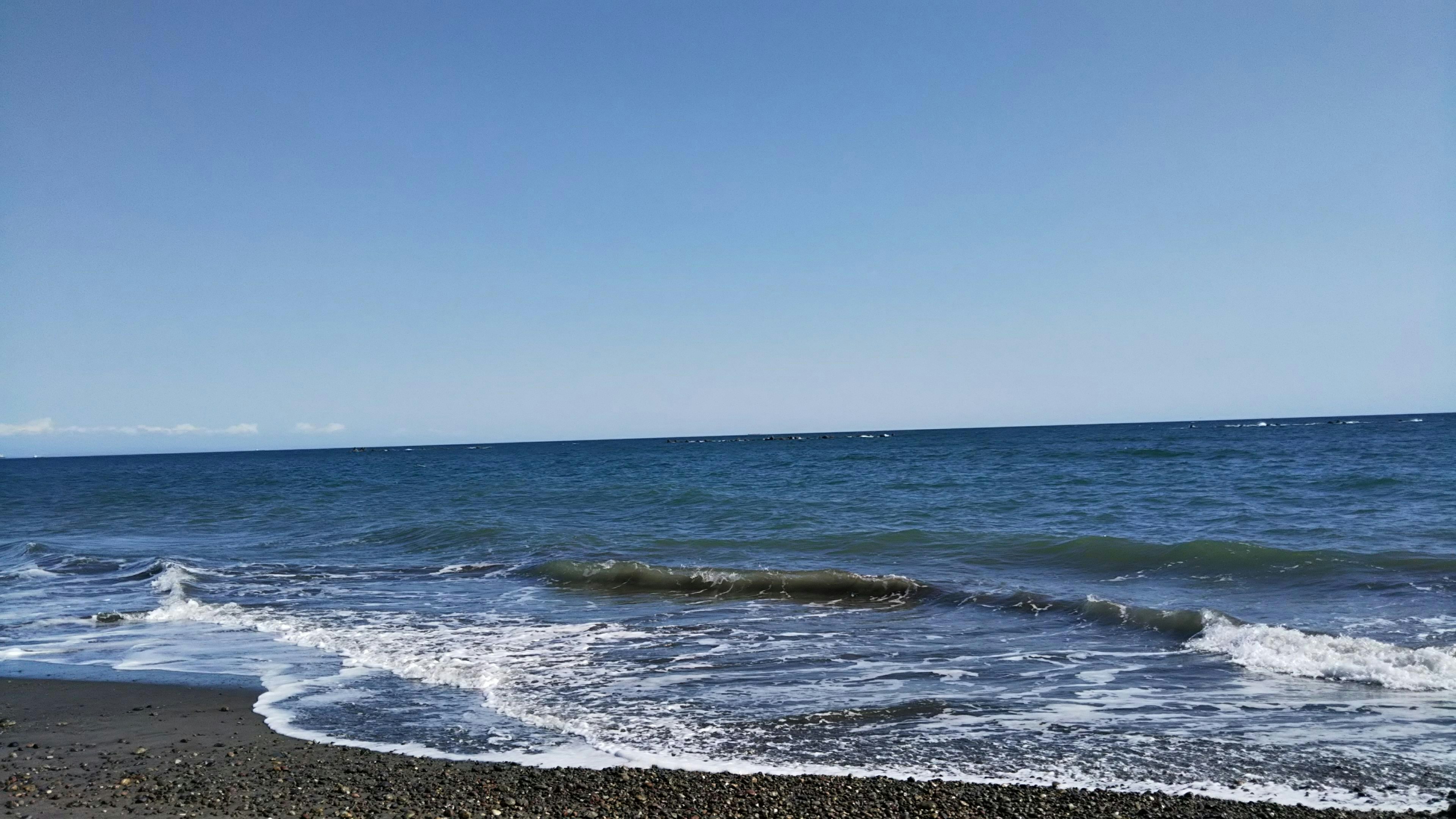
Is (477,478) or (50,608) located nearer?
(50,608)

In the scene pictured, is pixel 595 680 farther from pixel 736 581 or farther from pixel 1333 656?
pixel 1333 656

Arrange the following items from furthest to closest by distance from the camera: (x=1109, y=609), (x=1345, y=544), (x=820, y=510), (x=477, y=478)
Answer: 1. (x=477, y=478)
2. (x=820, y=510)
3. (x=1345, y=544)
4. (x=1109, y=609)

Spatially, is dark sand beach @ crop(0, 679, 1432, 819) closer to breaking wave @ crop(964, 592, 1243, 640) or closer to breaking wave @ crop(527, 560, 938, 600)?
breaking wave @ crop(964, 592, 1243, 640)

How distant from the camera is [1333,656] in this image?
9.68m

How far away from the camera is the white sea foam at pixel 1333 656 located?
29.5ft

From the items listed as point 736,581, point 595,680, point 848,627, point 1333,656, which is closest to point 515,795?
point 595,680

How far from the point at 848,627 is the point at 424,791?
7.57 metres

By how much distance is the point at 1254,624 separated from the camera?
37.4 feet

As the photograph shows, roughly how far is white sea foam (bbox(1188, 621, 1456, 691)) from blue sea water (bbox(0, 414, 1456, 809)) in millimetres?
40

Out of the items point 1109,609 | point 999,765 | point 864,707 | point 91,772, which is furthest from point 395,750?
point 1109,609

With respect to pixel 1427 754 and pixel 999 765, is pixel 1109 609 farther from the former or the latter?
pixel 999 765

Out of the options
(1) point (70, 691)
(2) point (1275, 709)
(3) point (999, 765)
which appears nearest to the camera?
(3) point (999, 765)

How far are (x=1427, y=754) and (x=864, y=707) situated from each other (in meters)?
4.29

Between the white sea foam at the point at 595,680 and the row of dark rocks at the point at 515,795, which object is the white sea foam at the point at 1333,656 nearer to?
the white sea foam at the point at 595,680
